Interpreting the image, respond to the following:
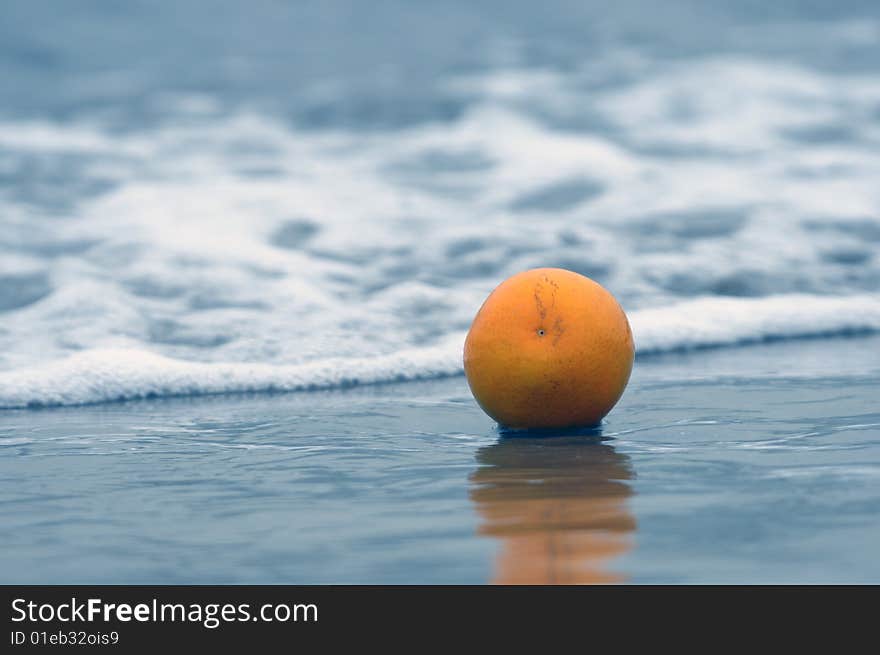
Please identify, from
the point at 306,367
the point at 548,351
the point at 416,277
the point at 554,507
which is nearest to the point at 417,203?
the point at 416,277

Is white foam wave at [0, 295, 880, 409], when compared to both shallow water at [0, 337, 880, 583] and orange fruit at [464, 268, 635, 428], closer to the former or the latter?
shallow water at [0, 337, 880, 583]

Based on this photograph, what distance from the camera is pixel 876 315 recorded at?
298 inches

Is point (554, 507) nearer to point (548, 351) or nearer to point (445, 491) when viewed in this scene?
point (445, 491)

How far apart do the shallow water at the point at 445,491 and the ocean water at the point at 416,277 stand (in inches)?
0.7

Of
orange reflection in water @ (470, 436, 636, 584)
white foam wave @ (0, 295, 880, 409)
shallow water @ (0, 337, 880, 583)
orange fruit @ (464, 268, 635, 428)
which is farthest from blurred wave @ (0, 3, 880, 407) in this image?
orange reflection in water @ (470, 436, 636, 584)

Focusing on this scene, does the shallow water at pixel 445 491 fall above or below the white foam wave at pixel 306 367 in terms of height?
below

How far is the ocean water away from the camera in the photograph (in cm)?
331

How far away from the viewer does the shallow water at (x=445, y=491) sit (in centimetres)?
294

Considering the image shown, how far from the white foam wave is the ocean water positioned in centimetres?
2

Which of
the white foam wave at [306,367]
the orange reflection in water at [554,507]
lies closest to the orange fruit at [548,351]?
Result: the orange reflection in water at [554,507]

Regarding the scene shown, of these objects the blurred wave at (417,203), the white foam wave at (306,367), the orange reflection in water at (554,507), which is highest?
the blurred wave at (417,203)

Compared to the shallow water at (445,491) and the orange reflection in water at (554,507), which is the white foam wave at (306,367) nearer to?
the shallow water at (445,491)

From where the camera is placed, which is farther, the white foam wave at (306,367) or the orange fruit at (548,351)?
the white foam wave at (306,367)

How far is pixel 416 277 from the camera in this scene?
8.16 meters
